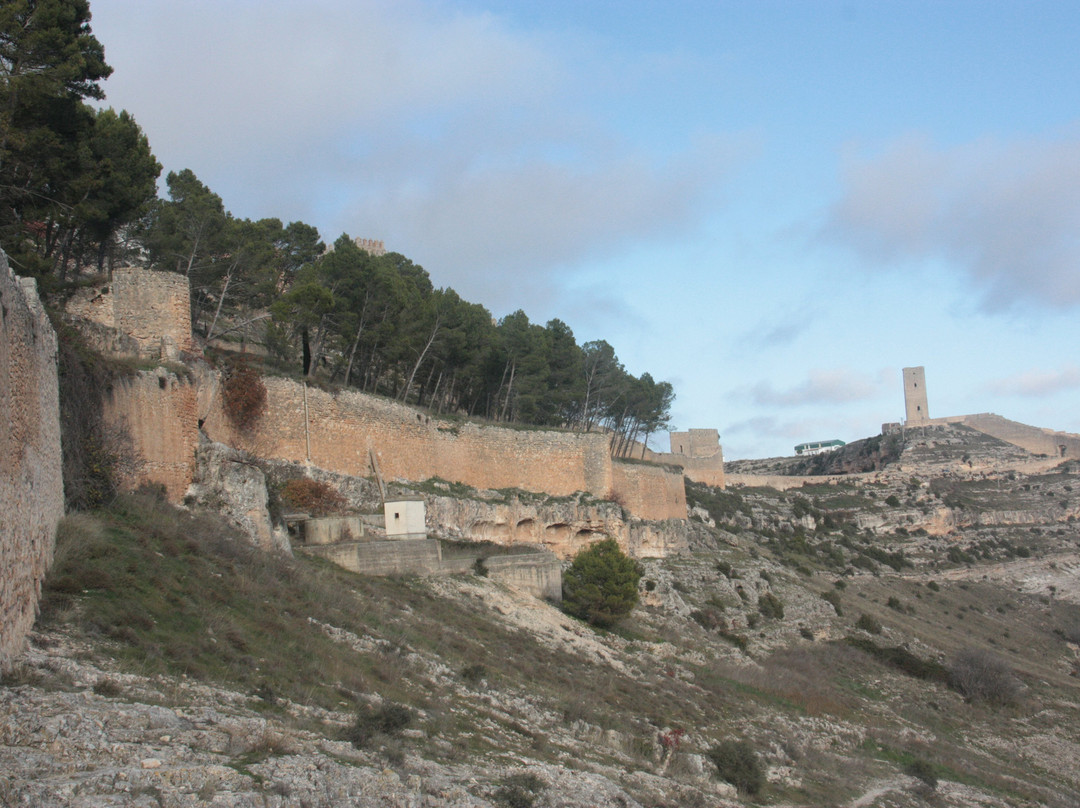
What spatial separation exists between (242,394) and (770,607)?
23911 mm

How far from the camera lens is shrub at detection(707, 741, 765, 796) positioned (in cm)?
1706

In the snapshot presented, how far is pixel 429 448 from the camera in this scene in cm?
3391

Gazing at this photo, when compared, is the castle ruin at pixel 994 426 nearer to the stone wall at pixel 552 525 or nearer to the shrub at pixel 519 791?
the stone wall at pixel 552 525

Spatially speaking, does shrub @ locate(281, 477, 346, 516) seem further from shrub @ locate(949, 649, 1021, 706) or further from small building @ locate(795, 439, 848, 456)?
small building @ locate(795, 439, 848, 456)

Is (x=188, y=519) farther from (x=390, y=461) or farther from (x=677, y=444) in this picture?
(x=677, y=444)

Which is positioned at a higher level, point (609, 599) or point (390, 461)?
point (390, 461)

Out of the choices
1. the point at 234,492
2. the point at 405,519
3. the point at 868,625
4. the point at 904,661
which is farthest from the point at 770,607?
the point at 234,492

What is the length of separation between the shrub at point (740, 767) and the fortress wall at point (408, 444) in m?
15.0

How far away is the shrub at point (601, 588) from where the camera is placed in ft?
94.9

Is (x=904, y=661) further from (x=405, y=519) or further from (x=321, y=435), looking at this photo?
(x=321, y=435)

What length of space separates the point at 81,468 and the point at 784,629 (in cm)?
2863

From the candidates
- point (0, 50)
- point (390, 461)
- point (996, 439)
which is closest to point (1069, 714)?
point (390, 461)

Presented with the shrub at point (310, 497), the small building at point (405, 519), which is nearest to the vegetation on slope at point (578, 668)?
the small building at point (405, 519)

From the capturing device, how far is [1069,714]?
33.4m
